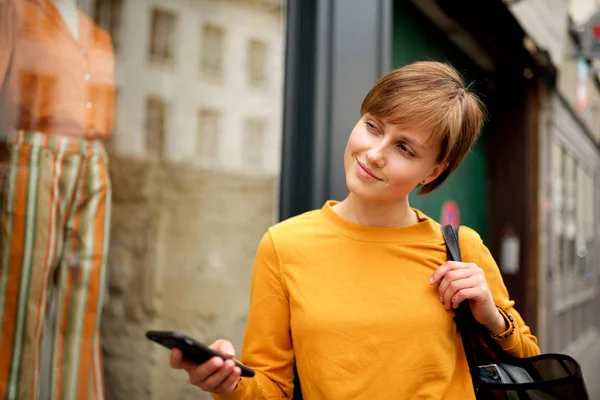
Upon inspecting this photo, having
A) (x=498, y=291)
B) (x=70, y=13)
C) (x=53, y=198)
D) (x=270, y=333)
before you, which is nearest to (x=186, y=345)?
(x=270, y=333)

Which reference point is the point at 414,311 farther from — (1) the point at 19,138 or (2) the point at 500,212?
(2) the point at 500,212

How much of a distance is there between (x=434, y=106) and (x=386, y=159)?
0.47 ft

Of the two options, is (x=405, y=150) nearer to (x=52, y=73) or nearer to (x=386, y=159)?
(x=386, y=159)

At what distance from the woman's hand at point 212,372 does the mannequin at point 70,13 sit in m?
1.16

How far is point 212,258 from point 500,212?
3.38 meters

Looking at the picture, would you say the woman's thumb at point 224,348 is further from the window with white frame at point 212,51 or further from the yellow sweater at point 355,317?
the window with white frame at point 212,51

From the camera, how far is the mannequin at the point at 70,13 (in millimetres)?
1638

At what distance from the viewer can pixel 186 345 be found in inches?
36.4

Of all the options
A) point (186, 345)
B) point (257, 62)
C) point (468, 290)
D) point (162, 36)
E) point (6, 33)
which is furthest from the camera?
point (257, 62)

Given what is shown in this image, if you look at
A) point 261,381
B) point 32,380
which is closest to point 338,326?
point 261,381

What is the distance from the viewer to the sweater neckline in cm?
125

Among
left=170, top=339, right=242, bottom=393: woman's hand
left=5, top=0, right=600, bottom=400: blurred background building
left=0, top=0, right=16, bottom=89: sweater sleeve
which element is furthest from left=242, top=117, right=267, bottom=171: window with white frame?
left=170, top=339, right=242, bottom=393: woman's hand

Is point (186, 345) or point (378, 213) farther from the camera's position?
point (378, 213)

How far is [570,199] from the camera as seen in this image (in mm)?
6438
